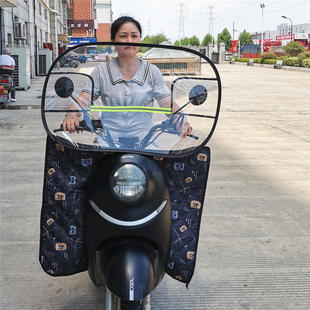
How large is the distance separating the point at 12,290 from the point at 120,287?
1.26 meters

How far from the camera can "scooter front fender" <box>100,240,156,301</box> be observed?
189 cm

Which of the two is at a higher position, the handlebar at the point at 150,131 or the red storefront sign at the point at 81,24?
the red storefront sign at the point at 81,24

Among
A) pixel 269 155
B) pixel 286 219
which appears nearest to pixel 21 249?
pixel 286 219

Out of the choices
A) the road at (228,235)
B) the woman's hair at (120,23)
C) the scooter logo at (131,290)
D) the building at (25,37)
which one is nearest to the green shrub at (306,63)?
the building at (25,37)

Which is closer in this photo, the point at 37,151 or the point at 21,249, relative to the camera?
the point at 21,249

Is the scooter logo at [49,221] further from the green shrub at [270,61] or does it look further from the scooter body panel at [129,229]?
the green shrub at [270,61]

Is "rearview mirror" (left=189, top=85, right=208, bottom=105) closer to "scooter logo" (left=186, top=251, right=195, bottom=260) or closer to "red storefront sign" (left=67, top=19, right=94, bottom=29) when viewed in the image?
"scooter logo" (left=186, top=251, right=195, bottom=260)

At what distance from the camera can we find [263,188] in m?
5.07

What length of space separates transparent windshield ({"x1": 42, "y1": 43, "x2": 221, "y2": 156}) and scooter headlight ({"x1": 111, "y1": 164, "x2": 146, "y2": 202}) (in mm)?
157

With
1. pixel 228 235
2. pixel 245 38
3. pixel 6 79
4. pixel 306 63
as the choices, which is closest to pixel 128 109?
pixel 228 235

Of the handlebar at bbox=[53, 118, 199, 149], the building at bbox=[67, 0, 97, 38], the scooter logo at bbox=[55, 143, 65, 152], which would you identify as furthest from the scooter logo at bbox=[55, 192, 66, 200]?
the building at bbox=[67, 0, 97, 38]

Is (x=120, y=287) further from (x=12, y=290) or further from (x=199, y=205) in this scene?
(x=12, y=290)

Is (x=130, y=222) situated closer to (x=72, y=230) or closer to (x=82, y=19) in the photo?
(x=72, y=230)

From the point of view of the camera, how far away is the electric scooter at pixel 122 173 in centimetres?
195
